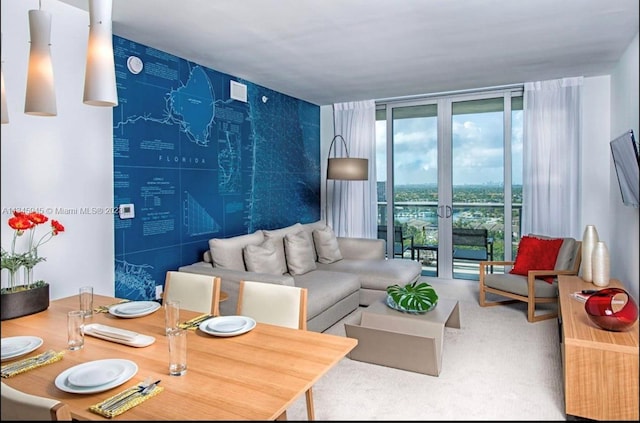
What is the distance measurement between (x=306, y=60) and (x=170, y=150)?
56.2 inches

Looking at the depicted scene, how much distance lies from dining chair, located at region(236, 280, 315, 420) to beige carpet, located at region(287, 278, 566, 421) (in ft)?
1.03

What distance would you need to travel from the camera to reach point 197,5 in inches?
104

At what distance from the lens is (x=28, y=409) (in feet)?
2.44

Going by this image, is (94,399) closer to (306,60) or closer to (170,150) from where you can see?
(170,150)

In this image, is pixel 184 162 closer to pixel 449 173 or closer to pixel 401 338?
pixel 401 338

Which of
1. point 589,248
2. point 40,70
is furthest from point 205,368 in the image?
point 589,248

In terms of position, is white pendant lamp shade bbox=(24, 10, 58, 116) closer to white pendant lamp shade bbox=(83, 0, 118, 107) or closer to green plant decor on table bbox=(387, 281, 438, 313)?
Answer: white pendant lamp shade bbox=(83, 0, 118, 107)

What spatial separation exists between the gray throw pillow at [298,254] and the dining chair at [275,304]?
1974mm

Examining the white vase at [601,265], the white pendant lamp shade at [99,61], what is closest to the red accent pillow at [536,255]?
the white vase at [601,265]

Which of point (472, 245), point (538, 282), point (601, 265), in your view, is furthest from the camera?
point (472, 245)

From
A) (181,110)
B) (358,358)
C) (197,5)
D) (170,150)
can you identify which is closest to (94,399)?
(358,358)

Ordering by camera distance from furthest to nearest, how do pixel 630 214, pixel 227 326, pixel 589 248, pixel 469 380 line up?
pixel 589 248
pixel 227 326
pixel 469 380
pixel 630 214

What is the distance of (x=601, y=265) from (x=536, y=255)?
130cm

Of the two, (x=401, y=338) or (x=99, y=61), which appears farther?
(x=401, y=338)
